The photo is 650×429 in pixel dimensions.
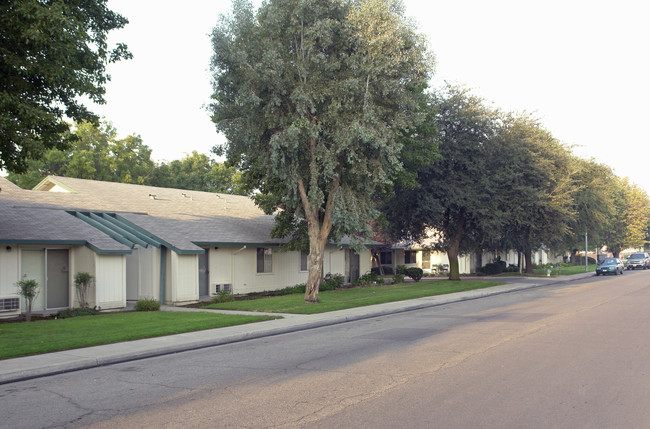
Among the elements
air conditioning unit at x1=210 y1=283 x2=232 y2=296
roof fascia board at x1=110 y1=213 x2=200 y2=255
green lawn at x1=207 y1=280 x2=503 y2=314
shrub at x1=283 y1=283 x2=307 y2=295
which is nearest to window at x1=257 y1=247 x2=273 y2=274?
shrub at x1=283 y1=283 x2=307 y2=295

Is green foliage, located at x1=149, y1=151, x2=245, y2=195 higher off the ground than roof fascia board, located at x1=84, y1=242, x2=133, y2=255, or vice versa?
green foliage, located at x1=149, y1=151, x2=245, y2=195

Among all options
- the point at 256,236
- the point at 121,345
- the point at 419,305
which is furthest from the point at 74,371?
the point at 256,236

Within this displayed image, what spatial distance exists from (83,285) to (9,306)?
94.1 inches

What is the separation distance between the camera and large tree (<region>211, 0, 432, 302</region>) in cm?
1966

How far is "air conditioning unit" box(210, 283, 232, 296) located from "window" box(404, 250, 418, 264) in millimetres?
29775

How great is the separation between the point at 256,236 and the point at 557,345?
18.0m

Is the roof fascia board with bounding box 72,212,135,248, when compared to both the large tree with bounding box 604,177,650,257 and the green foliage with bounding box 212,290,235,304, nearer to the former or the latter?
the green foliage with bounding box 212,290,235,304

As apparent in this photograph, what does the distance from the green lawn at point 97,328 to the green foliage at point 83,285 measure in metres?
1.42

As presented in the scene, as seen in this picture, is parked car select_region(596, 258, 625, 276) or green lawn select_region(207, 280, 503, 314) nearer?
green lawn select_region(207, 280, 503, 314)

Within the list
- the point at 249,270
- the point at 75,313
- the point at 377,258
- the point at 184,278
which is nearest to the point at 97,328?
the point at 75,313

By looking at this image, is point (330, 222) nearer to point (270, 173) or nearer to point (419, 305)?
point (270, 173)

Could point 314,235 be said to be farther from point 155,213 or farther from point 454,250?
point 454,250

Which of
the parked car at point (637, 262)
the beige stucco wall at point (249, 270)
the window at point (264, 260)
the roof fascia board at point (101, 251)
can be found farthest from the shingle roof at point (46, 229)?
the parked car at point (637, 262)

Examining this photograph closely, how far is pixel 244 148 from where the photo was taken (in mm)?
22031
